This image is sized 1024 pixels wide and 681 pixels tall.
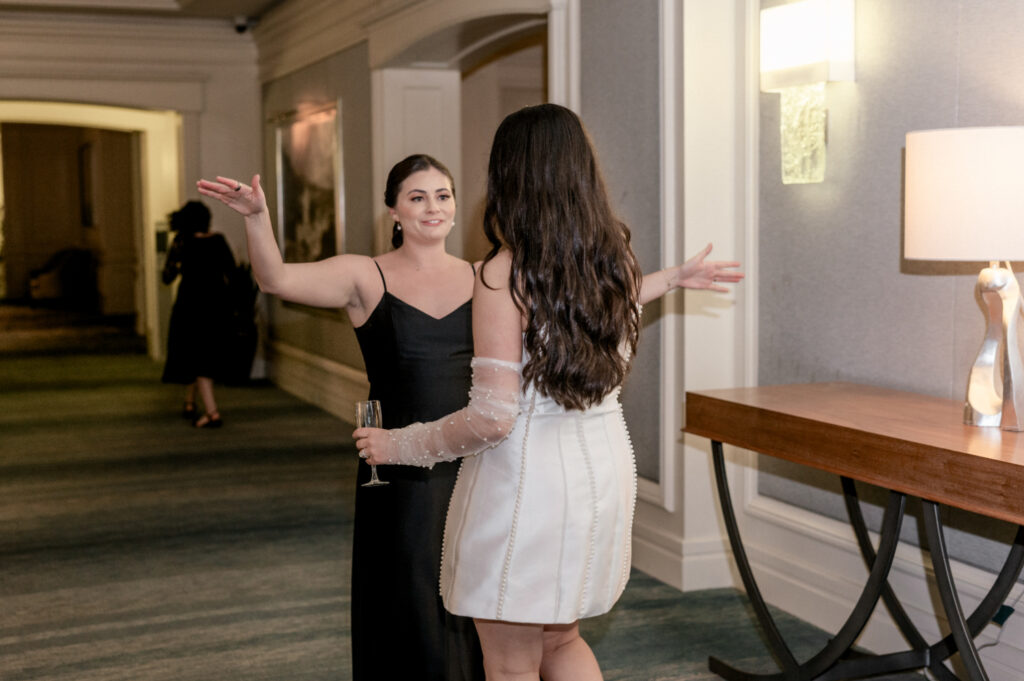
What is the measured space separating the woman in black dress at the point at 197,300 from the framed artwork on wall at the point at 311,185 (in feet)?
3.53

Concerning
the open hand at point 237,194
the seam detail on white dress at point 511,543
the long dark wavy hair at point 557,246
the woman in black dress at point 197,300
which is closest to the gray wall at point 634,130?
the open hand at point 237,194

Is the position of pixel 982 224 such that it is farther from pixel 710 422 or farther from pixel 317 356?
pixel 317 356

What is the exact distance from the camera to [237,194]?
2.51m

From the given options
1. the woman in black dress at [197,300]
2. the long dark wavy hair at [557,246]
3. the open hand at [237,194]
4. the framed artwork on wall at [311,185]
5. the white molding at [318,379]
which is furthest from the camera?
the framed artwork on wall at [311,185]

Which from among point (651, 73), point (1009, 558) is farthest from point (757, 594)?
point (651, 73)

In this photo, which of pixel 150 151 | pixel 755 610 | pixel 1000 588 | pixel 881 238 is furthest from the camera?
pixel 150 151

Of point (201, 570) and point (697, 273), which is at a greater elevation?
point (697, 273)

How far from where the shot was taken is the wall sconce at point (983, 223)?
2.72 meters

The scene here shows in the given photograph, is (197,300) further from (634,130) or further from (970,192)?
(970,192)

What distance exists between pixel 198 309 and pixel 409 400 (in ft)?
18.5

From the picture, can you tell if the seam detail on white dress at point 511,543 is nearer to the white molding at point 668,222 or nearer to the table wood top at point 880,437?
the table wood top at point 880,437

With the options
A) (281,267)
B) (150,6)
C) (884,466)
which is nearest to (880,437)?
(884,466)

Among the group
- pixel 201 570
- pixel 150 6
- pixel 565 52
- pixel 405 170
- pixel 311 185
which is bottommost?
pixel 201 570

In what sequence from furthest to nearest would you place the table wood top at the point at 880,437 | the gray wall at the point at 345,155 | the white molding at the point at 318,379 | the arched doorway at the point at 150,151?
1. the arched doorway at the point at 150,151
2. the white molding at the point at 318,379
3. the gray wall at the point at 345,155
4. the table wood top at the point at 880,437
